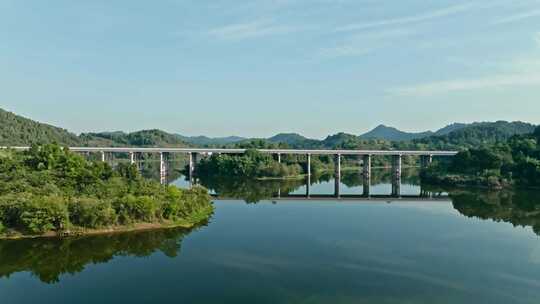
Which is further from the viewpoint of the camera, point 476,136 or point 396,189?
point 476,136

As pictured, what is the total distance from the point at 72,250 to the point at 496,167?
50.4 metres

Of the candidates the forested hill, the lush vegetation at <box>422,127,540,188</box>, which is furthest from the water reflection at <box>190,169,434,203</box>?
the forested hill

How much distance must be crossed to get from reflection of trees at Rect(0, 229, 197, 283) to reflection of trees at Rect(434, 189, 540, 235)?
81.2ft

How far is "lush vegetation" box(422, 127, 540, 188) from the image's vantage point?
1978 inches

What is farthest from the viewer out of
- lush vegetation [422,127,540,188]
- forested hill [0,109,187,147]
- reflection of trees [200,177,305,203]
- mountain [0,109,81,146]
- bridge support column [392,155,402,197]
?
mountain [0,109,81,146]

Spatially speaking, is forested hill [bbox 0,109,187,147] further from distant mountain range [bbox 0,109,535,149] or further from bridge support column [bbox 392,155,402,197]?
A: bridge support column [bbox 392,155,402,197]

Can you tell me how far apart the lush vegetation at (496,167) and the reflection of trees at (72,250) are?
41.5 meters

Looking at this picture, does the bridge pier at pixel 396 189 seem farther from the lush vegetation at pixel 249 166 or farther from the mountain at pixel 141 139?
the mountain at pixel 141 139

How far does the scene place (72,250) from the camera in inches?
849

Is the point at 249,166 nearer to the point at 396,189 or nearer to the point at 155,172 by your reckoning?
the point at 155,172

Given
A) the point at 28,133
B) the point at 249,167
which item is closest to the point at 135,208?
the point at 249,167

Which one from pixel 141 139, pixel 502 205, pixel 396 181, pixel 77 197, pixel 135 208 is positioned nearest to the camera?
pixel 135 208

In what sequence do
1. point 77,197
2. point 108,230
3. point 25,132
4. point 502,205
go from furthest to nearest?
point 25,132
point 502,205
point 77,197
point 108,230

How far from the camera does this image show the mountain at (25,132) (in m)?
85.7
